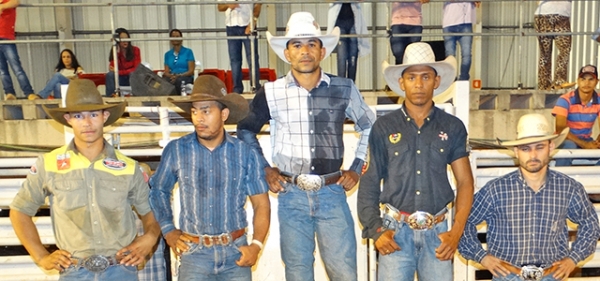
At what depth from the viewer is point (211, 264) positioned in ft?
10.5

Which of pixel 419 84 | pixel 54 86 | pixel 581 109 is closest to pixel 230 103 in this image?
pixel 419 84

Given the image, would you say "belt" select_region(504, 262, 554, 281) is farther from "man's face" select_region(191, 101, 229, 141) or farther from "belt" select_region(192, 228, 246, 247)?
"man's face" select_region(191, 101, 229, 141)

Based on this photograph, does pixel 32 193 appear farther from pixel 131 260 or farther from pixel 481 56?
pixel 481 56

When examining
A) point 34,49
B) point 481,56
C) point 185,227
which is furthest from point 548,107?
point 34,49

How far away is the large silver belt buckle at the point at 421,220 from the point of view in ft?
10.7

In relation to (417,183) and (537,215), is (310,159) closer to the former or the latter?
(417,183)

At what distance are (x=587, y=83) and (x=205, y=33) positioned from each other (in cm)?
1072

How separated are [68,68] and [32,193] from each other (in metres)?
6.58

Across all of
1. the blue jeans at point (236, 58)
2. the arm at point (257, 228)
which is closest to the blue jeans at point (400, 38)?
the blue jeans at point (236, 58)

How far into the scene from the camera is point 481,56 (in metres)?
15.3

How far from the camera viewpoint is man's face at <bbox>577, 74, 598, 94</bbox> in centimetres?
585

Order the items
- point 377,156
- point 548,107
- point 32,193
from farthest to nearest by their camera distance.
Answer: point 548,107 → point 377,156 → point 32,193

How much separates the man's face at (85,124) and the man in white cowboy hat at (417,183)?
1482 mm

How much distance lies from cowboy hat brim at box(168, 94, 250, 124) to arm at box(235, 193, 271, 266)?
1.60 feet
